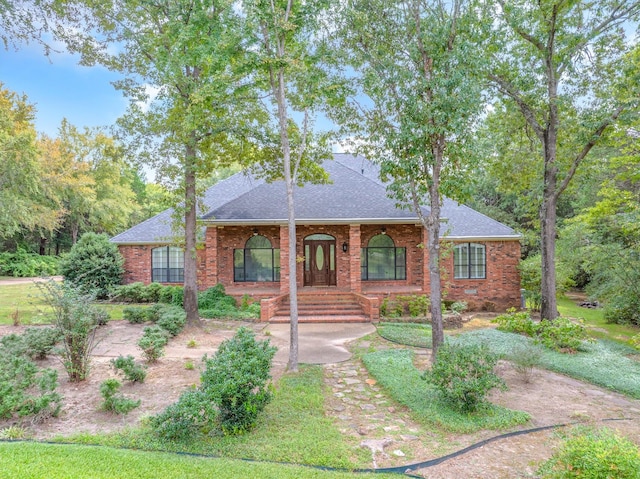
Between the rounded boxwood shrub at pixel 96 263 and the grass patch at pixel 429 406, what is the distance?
12474 millimetres

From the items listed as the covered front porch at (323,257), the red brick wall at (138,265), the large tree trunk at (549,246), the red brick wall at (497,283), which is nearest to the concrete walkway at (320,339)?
A: the covered front porch at (323,257)

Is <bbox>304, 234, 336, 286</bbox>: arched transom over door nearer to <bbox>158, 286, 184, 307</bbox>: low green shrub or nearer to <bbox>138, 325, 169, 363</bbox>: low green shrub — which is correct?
<bbox>158, 286, 184, 307</bbox>: low green shrub

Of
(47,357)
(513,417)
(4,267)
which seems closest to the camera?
(513,417)

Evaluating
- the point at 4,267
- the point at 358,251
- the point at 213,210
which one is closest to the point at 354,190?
the point at 358,251

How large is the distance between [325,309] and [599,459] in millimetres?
9907

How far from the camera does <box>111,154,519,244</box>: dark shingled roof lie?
13.3 meters

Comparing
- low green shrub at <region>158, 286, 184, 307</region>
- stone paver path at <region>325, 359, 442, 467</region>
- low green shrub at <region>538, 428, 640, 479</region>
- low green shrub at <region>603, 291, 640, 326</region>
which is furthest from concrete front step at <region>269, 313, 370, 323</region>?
low green shrub at <region>538, 428, 640, 479</region>

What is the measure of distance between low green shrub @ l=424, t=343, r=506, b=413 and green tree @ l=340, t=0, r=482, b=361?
1.87 m

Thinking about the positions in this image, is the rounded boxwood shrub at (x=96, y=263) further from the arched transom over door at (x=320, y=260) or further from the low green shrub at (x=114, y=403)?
the low green shrub at (x=114, y=403)

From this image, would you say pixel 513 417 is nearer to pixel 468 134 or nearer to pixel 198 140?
pixel 468 134

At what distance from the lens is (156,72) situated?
9.72 metres

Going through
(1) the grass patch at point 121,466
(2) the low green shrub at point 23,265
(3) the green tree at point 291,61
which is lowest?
(1) the grass patch at point 121,466

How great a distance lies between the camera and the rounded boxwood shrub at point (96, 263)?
14781 mm

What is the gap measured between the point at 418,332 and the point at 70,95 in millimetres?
15499
